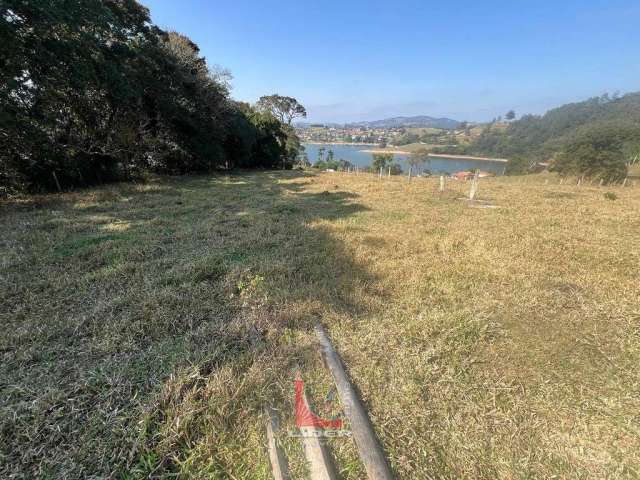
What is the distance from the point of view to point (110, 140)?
9844mm

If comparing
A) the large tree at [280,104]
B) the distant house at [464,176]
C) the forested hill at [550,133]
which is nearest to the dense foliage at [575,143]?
the forested hill at [550,133]

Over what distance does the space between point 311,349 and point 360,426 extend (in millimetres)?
685

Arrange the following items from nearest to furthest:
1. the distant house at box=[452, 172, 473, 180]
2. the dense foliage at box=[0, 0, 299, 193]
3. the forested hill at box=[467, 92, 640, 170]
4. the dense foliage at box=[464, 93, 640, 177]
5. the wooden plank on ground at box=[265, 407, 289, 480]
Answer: the wooden plank on ground at box=[265, 407, 289, 480] → the dense foliage at box=[0, 0, 299, 193] → the distant house at box=[452, 172, 473, 180] → the dense foliage at box=[464, 93, 640, 177] → the forested hill at box=[467, 92, 640, 170]

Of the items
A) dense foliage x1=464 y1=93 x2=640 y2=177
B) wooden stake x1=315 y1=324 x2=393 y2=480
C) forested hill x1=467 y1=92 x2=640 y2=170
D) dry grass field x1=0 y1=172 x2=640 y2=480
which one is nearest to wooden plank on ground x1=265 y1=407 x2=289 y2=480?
dry grass field x1=0 y1=172 x2=640 y2=480

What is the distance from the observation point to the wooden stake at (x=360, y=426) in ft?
4.41

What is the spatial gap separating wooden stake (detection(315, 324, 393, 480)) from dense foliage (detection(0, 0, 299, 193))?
8.31m

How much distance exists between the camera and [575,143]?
43.4 metres

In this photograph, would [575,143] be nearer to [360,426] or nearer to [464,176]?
[464,176]

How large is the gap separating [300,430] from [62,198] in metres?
9.40

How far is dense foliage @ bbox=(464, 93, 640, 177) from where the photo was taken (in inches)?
1227

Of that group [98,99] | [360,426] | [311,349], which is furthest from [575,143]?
[360,426]

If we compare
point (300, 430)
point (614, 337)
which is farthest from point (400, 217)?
point (300, 430)

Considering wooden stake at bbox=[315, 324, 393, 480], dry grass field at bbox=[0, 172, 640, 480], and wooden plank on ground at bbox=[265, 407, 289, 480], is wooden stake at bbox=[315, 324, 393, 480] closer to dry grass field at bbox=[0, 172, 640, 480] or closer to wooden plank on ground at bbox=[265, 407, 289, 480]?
dry grass field at bbox=[0, 172, 640, 480]

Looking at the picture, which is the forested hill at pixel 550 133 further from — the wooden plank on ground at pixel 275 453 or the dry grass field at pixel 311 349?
the wooden plank on ground at pixel 275 453
